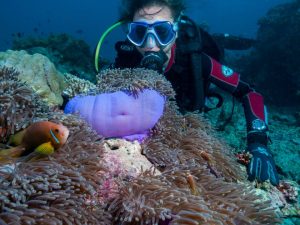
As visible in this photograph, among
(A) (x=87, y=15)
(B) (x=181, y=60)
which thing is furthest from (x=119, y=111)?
(A) (x=87, y=15)

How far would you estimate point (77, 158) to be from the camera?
199 centimetres

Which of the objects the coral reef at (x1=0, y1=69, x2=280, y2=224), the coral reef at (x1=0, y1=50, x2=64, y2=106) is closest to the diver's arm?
the coral reef at (x1=0, y1=69, x2=280, y2=224)

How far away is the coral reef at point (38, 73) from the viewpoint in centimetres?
354

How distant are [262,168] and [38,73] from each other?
3.04m

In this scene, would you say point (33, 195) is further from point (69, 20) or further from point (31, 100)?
point (69, 20)

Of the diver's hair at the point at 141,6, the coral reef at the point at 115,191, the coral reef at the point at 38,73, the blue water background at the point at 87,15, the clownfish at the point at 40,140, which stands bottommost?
the coral reef at the point at 115,191

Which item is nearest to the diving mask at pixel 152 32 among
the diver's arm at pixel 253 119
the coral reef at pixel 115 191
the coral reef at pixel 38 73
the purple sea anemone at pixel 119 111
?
the diver's arm at pixel 253 119

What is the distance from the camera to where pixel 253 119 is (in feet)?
14.2

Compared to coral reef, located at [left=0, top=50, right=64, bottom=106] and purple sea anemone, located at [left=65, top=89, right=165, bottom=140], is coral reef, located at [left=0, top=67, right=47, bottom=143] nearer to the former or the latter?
purple sea anemone, located at [left=65, top=89, right=165, bottom=140]

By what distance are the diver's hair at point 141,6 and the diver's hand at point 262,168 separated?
2358mm

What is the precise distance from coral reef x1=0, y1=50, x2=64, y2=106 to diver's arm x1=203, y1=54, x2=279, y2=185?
7.75 ft

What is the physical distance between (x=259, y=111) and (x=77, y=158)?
3.29 m

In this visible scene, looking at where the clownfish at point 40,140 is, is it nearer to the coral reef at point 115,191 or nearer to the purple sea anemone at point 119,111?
the coral reef at point 115,191

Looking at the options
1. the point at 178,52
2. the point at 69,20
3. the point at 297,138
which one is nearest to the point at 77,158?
the point at 178,52
